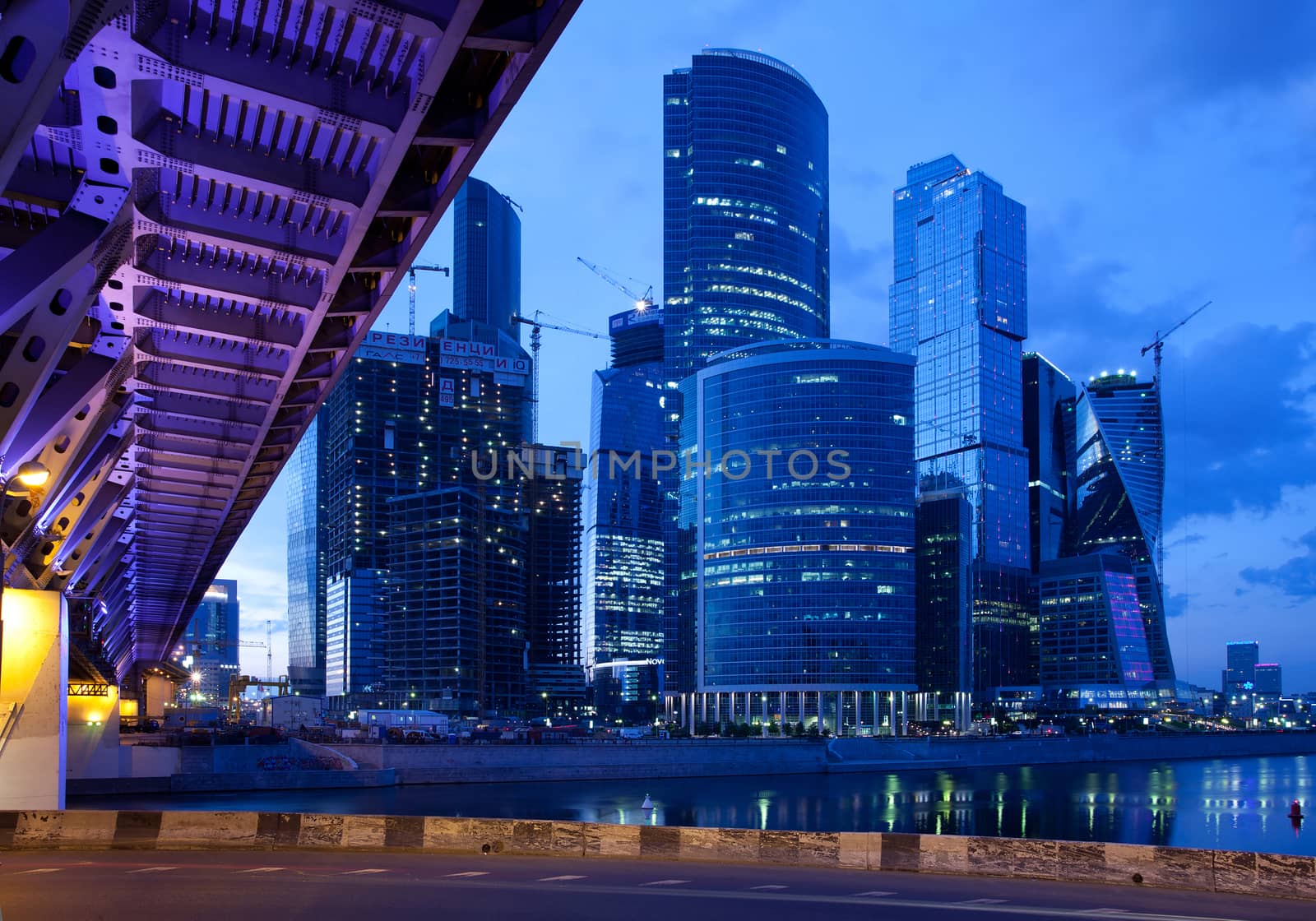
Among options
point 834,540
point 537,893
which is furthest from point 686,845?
point 834,540

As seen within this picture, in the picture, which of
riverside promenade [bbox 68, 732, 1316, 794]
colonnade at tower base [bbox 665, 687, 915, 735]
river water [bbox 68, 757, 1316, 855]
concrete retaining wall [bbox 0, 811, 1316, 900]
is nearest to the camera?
concrete retaining wall [bbox 0, 811, 1316, 900]

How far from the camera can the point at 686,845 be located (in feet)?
85.0

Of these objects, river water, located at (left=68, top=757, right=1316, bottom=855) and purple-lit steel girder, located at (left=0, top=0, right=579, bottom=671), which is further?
river water, located at (left=68, top=757, right=1316, bottom=855)

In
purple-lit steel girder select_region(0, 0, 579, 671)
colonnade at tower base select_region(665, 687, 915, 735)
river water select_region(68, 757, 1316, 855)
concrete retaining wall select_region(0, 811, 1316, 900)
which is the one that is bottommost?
colonnade at tower base select_region(665, 687, 915, 735)

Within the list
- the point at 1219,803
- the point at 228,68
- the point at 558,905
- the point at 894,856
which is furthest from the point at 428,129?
the point at 1219,803

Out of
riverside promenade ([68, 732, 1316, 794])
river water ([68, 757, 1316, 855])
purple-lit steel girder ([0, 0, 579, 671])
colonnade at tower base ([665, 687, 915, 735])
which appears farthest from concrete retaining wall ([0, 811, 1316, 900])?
colonnade at tower base ([665, 687, 915, 735])

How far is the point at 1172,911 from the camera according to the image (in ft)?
60.1

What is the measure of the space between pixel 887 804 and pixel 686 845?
249 ft

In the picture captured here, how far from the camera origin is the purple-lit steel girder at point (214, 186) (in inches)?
517

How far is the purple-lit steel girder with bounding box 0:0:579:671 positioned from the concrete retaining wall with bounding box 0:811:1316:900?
25.3 ft

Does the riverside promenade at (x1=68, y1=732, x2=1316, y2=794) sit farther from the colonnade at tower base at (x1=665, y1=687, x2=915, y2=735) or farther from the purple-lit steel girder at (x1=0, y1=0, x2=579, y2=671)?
the purple-lit steel girder at (x1=0, y1=0, x2=579, y2=671)

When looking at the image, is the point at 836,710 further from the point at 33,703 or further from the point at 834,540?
the point at 33,703

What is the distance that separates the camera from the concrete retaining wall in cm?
2133

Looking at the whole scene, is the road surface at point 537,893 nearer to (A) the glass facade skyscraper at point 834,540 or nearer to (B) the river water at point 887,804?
(B) the river water at point 887,804
